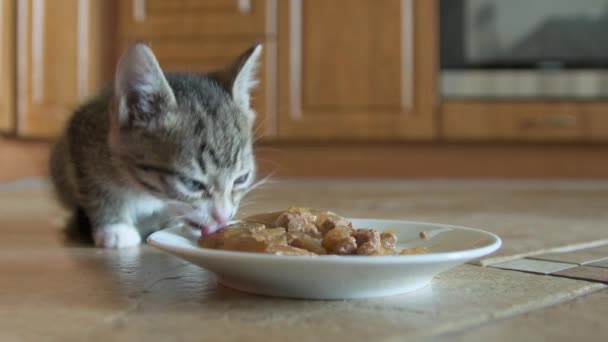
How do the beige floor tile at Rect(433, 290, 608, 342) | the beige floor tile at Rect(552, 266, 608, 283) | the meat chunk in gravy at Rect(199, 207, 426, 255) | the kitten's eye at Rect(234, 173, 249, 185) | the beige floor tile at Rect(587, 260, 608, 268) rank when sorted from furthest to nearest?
the kitten's eye at Rect(234, 173, 249, 185) → the beige floor tile at Rect(587, 260, 608, 268) → the beige floor tile at Rect(552, 266, 608, 283) → the meat chunk in gravy at Rect(199, 207, 426, 255) → the beige floor tile at Rect(433, 290, 608, 342)

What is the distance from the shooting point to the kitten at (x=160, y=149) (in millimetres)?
1104

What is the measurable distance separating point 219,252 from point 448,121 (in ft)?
7.72

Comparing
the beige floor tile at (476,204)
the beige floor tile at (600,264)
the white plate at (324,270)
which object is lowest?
the beige floor tile at (476,204)

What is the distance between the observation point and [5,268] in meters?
1.03

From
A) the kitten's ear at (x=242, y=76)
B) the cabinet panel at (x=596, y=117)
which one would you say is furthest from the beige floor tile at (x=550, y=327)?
the cabinet panel at (x=596, y=117)

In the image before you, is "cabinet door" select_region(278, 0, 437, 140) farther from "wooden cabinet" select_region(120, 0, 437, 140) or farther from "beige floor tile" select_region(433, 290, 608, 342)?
"beige floor tile" select_region(433, 290, 608, 342)

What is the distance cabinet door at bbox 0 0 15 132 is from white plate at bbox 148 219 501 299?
2293 millimetres

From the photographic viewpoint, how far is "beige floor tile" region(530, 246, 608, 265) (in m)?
1.10

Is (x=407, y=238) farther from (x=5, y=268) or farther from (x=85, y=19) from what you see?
(x=85, y=19)

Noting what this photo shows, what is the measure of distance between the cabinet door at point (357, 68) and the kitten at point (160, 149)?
164cm

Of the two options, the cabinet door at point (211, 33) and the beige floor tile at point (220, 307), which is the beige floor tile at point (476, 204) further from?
the cabinet door at point (211, 33)

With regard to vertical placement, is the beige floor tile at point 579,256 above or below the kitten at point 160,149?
below

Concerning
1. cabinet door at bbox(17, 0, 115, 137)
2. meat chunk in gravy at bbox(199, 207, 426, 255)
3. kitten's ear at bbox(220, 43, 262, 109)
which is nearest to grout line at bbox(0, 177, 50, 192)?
cabinet door at bbox(17, 0, 115, 137)

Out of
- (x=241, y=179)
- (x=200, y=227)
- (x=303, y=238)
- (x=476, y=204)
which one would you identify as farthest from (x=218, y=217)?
(x=476, y=204)
